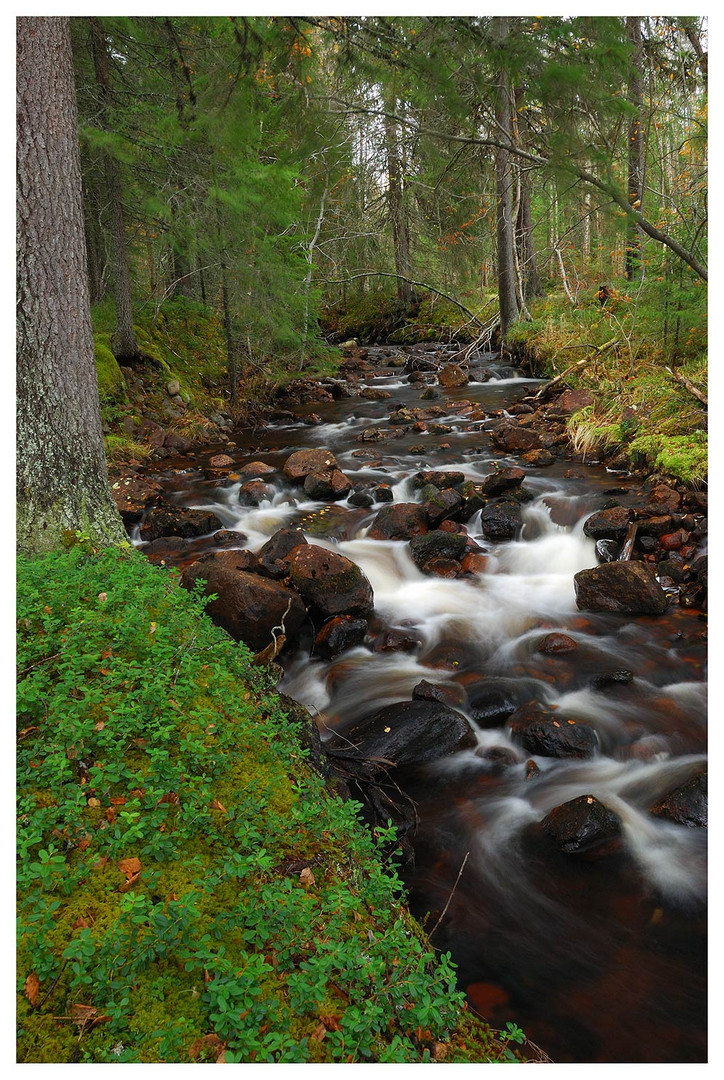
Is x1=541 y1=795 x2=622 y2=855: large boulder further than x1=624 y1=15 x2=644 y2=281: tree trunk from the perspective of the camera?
No

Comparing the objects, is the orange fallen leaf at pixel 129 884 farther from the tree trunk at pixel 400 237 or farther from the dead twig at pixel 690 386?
the tree trunk at pixel 400 237

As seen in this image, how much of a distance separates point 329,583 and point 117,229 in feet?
32.6

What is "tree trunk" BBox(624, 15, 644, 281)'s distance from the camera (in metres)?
5.00

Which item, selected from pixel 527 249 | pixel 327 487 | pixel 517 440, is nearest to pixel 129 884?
pixel 327 487

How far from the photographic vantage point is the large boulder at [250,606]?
20.0 feet

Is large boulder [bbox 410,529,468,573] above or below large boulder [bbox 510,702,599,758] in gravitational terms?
above

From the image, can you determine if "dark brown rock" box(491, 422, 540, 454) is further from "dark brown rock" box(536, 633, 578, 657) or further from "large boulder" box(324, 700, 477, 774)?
"large boulder" box(324, 700, 477, 774)

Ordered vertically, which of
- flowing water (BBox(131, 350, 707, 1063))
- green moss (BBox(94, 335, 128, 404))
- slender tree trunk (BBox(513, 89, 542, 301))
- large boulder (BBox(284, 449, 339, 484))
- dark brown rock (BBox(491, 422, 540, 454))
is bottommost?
flowing water (BBox(131, 350, 707, 1063))

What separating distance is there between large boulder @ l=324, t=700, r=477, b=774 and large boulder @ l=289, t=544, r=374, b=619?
1.75 meters

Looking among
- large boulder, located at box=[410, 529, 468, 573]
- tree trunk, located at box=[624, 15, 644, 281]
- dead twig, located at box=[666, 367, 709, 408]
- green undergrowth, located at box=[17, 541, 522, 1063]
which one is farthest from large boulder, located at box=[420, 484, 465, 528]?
green undergrowth, located at box=[17, 541, 522, 1063]

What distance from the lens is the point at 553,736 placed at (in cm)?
514

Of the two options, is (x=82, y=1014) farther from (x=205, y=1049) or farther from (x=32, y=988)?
(x=205, y=1049)

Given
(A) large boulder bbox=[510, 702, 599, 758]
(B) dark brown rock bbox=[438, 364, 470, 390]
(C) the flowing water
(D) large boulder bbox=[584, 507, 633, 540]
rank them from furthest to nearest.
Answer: (B) dark brown rock bbox=[438, 364, 470, 390] < (D) large boulder bbox=[584, 507, 633, 540] < (A) large boulder bbox=[510, 702, 599, 758] < (C) the flowing water
